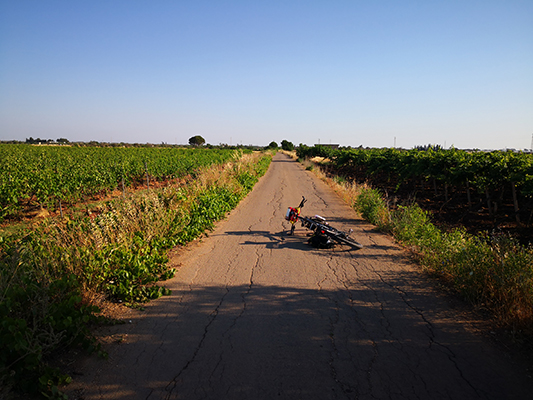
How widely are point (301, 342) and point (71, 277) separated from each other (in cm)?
285

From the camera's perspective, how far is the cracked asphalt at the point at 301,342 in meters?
2.96

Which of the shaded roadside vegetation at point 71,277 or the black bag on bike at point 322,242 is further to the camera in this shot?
the black bag on bike at point 322,242

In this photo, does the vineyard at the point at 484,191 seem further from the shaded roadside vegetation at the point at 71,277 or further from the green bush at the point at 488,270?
the shaded roadside vegetation at the point at 71,277

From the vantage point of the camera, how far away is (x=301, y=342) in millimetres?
3691

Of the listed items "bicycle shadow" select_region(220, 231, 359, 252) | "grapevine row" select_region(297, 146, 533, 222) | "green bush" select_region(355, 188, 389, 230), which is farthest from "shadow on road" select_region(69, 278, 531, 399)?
"grapevine row" select_region(297, 146, 533, 222)

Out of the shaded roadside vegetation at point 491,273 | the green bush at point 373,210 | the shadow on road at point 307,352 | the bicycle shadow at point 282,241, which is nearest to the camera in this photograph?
the shadow on road at point 307,352

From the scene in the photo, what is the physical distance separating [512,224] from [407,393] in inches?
437

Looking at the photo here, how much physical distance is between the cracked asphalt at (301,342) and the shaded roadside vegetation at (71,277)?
368 millimetres

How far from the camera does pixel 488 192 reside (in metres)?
11.9

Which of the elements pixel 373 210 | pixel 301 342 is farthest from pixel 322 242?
pixel 301 342

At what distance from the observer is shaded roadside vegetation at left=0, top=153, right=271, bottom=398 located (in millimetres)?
2781

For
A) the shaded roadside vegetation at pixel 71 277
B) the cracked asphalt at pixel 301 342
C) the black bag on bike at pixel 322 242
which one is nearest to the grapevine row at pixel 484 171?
the black bag on bike at pixel 322 242

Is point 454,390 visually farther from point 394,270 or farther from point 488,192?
point 488,192

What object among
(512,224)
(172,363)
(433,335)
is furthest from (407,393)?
(512,224)
